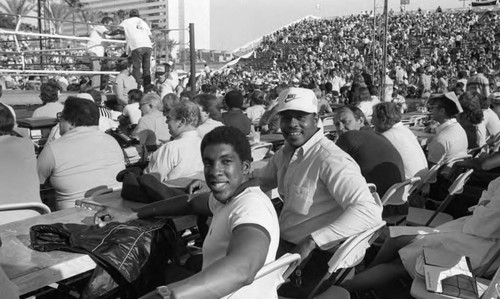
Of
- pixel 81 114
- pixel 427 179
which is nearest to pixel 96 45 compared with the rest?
pixel 81 114

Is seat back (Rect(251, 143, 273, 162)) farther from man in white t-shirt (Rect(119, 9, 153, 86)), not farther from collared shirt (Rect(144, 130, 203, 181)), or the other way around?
man in white t-shirt (Rect(119, 9, 153, 86))

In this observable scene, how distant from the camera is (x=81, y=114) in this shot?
12.3 feet

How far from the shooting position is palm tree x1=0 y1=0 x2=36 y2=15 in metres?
40.1

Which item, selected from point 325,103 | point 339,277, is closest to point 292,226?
point 339,277

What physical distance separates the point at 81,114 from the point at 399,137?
99.5 inches

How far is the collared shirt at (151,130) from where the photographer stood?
19.1ft

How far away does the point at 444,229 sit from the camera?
2918 mm

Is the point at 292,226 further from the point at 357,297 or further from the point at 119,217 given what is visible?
the point at 119,217

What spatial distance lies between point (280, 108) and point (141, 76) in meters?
6.64

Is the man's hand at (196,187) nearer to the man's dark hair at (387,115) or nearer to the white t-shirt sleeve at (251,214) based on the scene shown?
the white t-shirt sleeve at (251,214)

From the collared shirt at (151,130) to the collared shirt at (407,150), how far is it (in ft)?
8.89

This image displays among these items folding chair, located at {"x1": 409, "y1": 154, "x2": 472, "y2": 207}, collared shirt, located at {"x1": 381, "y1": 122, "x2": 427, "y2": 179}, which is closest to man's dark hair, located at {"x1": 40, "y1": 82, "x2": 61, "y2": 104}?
collared shirt, located at {"x1": 381, "y1": 122, "x2": 427, "y2": 179}

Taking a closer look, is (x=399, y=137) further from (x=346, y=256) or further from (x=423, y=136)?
(x=346, y=256)

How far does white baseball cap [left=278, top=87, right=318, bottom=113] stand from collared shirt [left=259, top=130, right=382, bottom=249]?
15cm
